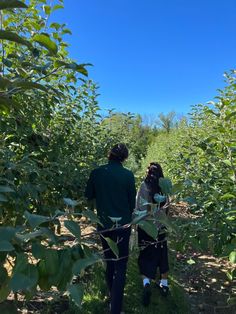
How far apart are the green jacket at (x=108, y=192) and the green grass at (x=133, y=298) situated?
0.91 meters

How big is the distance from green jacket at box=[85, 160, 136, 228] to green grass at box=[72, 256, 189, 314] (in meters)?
0.91

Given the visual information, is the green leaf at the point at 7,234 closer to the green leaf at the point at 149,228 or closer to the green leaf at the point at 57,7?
the green leaf at the point at 149,228

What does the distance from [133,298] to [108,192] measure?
1.36 metres

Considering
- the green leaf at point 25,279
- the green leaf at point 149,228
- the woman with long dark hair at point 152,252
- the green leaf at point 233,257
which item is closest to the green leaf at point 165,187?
the green leaf at point 149,228

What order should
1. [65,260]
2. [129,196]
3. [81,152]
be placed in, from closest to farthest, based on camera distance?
[65,260] < [129,196] < [81,152]

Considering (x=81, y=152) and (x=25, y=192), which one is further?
(x=81, y=152)

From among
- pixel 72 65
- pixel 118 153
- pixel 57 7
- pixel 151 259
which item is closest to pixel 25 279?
pixel 72 65

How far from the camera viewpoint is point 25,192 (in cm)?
218

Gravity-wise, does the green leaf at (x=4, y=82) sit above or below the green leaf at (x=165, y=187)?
above

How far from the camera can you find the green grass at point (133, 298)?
4.04 meters

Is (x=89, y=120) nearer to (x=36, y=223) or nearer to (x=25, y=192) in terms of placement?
(x=25, y=192)

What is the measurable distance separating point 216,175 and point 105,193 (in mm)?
1087

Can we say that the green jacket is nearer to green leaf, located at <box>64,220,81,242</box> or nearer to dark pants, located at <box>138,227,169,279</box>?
dark pants, located at <box>138,227,169,279</box>

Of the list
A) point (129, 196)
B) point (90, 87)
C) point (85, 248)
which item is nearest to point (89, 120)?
point (90, 87)
